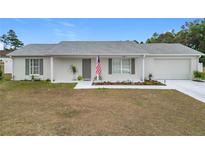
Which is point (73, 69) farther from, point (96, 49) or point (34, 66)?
point (34, 66)

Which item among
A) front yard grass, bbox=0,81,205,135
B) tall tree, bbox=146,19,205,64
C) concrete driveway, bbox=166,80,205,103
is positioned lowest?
front yard grass, bbox=0,81,205,135

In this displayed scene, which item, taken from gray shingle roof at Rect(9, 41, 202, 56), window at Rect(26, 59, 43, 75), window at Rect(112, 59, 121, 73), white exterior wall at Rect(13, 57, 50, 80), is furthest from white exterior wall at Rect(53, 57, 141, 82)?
window at Rect(26, 59, 43, 75)

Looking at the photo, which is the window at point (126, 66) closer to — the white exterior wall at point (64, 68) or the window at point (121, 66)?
the window at point (121, 66)

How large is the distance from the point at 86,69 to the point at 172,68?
30.2 ft

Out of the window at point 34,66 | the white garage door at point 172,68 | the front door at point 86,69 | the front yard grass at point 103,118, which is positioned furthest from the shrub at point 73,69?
the front yard grass at point 103,118

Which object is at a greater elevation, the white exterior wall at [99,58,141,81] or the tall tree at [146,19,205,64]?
the tall tree at [146,19,205,64]

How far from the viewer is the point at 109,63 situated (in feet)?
56.2

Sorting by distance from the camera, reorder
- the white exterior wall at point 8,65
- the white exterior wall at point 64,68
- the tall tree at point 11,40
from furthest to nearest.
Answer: the tall tree at point 11,40 < the white exterior wall at point 8,65 < the white exterior wall at point 64,68

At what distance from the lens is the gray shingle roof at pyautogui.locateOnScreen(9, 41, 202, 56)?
16.3m

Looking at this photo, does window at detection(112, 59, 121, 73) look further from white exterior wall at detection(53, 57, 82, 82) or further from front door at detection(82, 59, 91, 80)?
white exterior wall at detection(53, 57, 82, 82)

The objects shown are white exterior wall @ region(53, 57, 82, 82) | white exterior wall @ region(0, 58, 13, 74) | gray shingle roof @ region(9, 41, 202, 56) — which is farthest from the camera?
white exterior wall @ region(0, 58, 13, 74)

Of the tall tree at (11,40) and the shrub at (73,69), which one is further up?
the tall tree at (11,40)

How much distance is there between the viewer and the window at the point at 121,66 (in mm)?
17125
